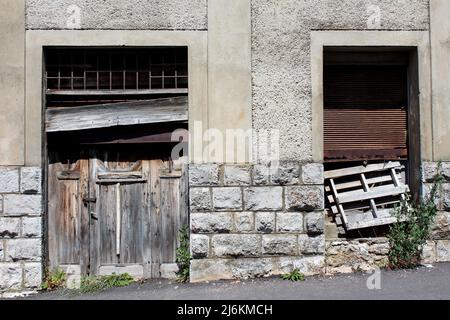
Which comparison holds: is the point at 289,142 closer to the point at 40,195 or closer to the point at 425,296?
the point at 425,296

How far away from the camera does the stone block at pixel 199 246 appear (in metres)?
6.18

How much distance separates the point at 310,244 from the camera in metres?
6.25

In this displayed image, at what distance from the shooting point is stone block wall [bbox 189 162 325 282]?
6.20 metres

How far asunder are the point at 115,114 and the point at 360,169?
10.7 ft

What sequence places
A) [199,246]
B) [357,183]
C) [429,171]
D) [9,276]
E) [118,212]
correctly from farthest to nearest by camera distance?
[357,183]
[118,212]
[429,171]
[199,246]
[9,276]

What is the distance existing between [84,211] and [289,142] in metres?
2.74

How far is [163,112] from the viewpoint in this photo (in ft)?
21.0

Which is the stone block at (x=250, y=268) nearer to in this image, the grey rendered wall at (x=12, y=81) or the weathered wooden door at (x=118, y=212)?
the weathered wooden door at (x=118, y=212)

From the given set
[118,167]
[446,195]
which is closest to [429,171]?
[446,195]

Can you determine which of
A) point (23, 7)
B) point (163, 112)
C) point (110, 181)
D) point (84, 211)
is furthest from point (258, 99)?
point (23, 7)

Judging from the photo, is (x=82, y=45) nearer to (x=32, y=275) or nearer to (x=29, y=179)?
(x=29, y=179)

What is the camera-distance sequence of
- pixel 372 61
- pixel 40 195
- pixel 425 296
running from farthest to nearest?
pixel 372 61, pixel 40 195, pixel 425 296

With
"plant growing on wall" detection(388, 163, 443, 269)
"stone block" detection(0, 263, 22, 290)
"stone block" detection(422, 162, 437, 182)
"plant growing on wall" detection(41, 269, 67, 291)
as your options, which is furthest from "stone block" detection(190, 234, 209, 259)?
"stone block" detection(422, 162, 437, 182)

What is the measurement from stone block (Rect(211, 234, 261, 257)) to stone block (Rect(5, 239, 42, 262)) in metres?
2.11
